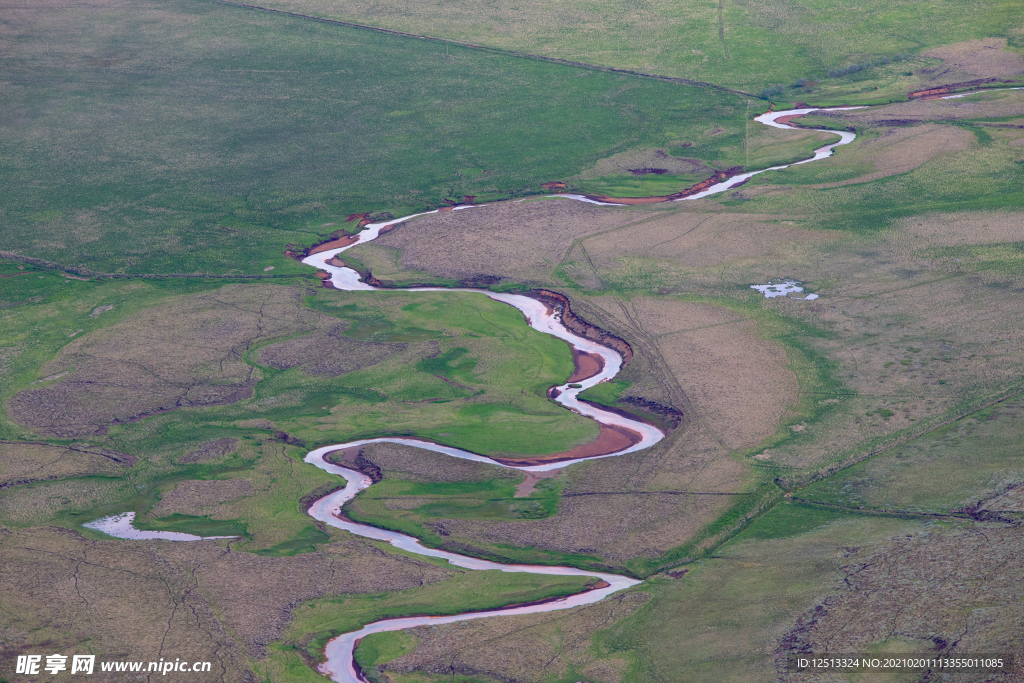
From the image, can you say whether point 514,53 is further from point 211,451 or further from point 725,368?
point 211,451

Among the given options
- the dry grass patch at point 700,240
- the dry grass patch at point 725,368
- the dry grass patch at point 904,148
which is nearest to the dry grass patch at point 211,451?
the dry grass patch at point 725,368

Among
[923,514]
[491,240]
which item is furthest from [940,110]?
[923,514]

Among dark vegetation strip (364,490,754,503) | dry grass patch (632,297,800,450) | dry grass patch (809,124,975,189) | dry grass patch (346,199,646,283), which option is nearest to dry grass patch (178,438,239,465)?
dark vegetation strip (364,490,754,503)

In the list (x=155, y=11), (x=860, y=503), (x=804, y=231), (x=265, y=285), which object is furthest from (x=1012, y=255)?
(x=155, y=11)

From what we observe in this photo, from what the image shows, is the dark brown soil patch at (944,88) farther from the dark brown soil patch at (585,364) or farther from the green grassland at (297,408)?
the dark brown soil patch at (585,364)

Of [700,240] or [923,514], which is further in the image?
[700,240]

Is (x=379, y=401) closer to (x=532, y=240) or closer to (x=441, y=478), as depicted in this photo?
(x=441, y=478)
